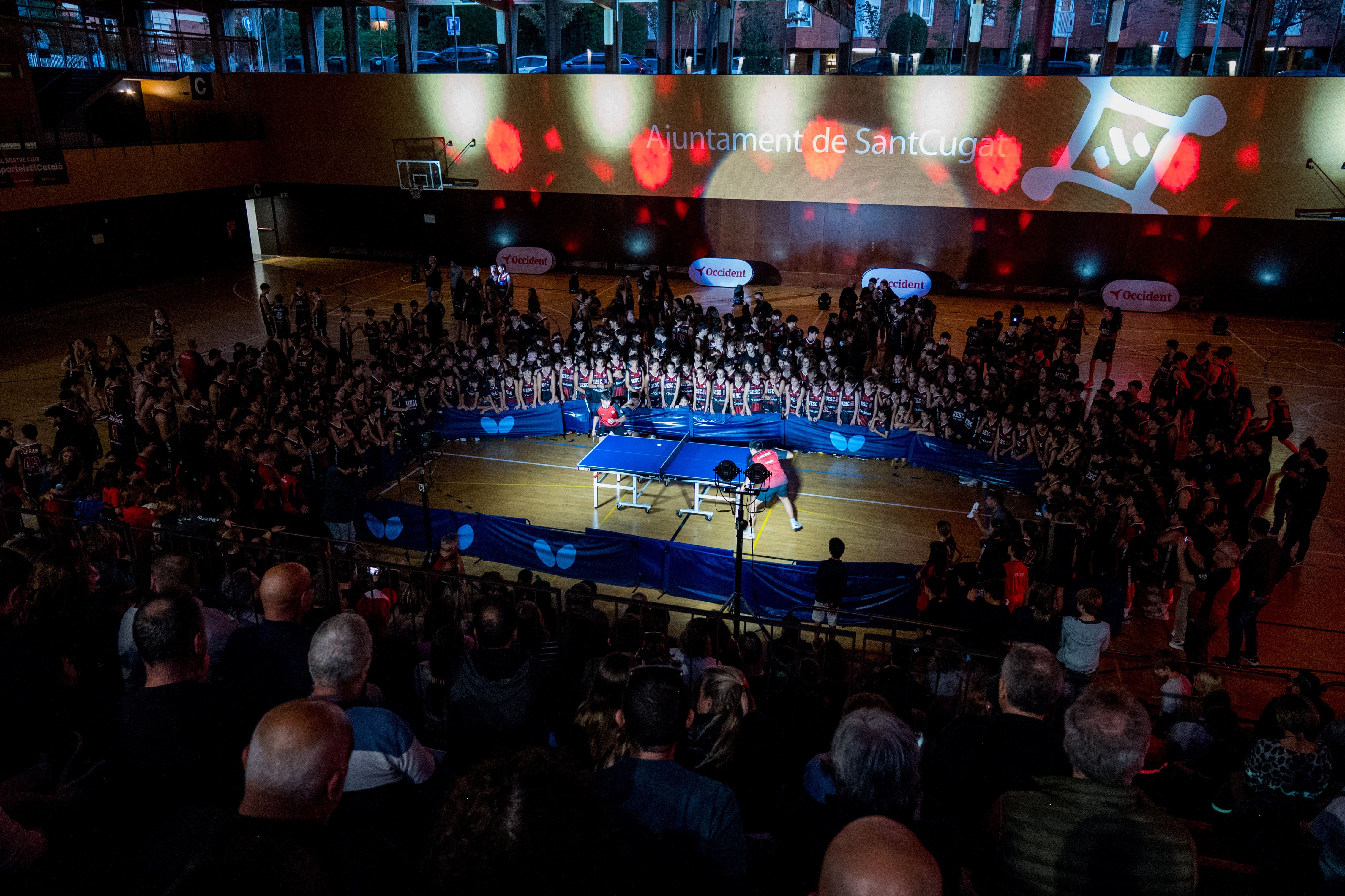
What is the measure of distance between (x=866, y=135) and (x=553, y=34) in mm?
10404

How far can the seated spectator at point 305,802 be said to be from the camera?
2139mm

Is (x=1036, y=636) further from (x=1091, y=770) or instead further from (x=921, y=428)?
(x=921, y=428)

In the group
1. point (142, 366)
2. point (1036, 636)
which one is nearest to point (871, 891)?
point (1036, 636)

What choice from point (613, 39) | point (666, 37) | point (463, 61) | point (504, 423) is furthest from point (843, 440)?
point (463, 61)

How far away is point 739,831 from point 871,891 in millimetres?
885

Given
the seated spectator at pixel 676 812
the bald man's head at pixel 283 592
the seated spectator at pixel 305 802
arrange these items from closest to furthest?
the seated spectator at pixel 305 802 → the seated spectator at pixel 676 812 → the bald man's head at pixel 283 592

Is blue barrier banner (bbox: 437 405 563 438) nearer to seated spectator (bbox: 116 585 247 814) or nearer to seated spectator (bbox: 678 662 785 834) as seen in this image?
seated spectator (bbox: 678 662 785 834)

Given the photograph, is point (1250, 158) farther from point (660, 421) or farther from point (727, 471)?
point (727, 471)

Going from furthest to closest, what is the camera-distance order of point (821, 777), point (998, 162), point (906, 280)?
point (906, 280) → point (998, 162) → point (821, 777)

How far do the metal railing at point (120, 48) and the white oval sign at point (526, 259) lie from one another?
11726 mm

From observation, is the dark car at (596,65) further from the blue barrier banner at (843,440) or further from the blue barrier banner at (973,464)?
the blue barrier banner at (973,464)

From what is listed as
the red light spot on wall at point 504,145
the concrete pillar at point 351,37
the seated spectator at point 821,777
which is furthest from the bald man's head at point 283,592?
the concrete pillar at point 351,37

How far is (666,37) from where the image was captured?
25281mm

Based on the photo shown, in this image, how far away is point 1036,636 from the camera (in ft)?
21.7
